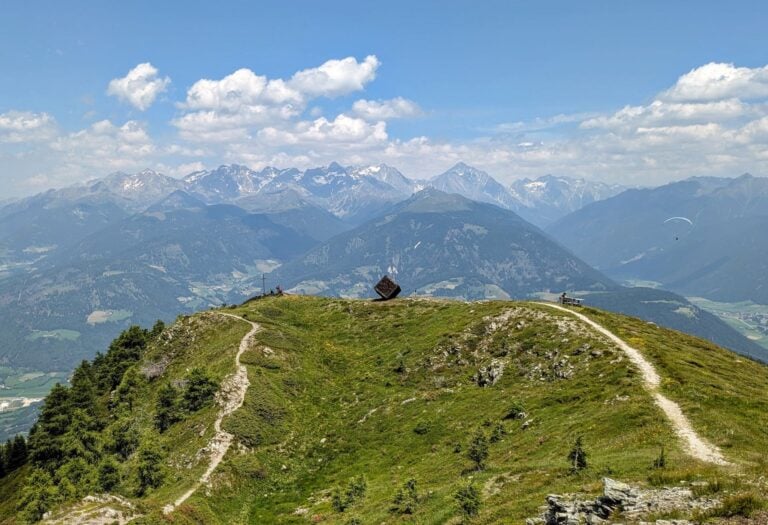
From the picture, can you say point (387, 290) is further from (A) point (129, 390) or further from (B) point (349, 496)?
(B) point (349, 496)

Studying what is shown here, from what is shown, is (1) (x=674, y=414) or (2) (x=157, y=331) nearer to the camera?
(1) (x=674, y=414)

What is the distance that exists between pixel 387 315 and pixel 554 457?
69.4 m

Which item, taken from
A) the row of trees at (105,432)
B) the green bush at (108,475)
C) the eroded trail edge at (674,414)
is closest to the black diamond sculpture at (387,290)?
the row of trees at (105,432)

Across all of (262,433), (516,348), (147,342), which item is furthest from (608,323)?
(147,342)

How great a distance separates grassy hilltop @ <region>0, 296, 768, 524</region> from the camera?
106 feet

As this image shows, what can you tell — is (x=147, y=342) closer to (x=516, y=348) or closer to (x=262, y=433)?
(x=262, y=433)

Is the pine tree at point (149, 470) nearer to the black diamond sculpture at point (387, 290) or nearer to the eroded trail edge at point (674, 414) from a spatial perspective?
the eroded trail edge at point (674, 414)

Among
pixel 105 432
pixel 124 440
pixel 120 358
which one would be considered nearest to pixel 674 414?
pixel 124 440

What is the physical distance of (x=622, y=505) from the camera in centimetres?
2108

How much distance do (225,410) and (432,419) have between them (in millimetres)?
28152

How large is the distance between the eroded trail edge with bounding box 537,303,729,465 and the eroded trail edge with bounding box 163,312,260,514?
137 feet

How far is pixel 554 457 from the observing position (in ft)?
115

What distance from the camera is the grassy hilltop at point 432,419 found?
3244 cm

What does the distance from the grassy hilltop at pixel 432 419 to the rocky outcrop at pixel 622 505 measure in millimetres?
1681
